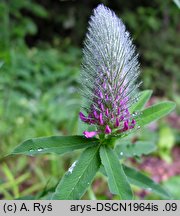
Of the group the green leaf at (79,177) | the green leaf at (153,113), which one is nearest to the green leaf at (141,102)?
the green leaf at (153,113)

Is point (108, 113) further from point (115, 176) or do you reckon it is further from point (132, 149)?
point (132, 149)

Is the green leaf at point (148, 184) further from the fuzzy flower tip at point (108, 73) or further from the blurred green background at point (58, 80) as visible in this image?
the blurred green background at point (58, 80)

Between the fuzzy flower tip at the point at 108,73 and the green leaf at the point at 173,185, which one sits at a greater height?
the fuzzy flower tip at the point at 108,73

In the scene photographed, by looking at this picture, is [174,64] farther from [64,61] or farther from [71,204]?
[71,204]

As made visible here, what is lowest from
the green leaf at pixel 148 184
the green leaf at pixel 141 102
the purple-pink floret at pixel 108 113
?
the green leaf at pixel 148 184

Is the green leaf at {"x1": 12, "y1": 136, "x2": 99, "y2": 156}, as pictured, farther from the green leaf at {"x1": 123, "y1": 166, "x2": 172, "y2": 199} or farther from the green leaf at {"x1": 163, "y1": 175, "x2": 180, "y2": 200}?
the green leaf at {"x1": 163, "y1": 175, "x2": 180, "y2": 200}

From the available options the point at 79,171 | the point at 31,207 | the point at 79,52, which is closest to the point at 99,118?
the point at 79,171
